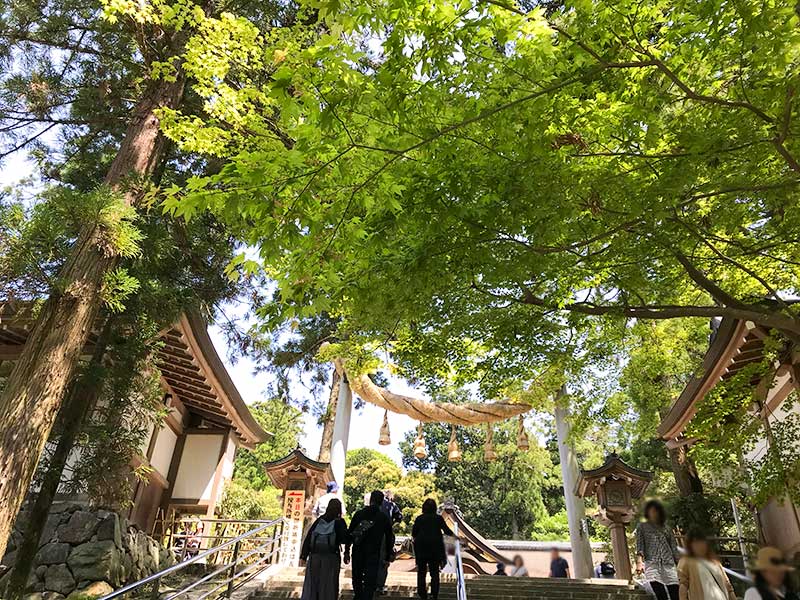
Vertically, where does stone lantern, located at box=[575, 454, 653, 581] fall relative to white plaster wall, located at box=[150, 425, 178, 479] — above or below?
below

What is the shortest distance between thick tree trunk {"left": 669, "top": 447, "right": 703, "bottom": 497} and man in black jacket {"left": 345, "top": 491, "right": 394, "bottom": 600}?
9149 millimetres

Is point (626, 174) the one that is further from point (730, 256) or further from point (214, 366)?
point (214, 366)

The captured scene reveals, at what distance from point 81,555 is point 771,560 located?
9948 mm

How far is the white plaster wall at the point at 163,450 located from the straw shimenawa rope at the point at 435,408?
464 cm

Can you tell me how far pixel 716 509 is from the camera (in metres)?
11.9

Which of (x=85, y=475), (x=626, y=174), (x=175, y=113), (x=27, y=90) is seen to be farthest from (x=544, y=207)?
(x=27, y=90)

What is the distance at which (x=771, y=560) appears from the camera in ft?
2.47

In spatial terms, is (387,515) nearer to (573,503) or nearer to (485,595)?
(485,595)

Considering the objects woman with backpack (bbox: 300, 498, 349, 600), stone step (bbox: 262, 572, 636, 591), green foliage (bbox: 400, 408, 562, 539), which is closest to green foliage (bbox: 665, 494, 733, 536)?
stone step (bbox: 262, 572, 636, 591)

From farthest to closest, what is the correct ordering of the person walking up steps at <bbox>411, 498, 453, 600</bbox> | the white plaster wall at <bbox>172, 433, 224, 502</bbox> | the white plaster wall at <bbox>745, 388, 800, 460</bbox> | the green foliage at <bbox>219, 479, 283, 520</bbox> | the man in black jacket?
the green foliage at <bbox>219, 479, 283, 520</bbox>
the white plaster wall at <bbox>172, 433, 224, 502</bbox>
the white plaster wall at <bbox>745, 388, 800, 460</bbox>
the person walking up steps at <bbox>411, 498, 453, 600</bbox>
the man in black jacket

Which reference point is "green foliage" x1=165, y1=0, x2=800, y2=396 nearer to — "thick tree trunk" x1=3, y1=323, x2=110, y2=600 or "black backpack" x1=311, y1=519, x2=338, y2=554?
"black backpack" x1=311, y1=519, x2=338, y2=554

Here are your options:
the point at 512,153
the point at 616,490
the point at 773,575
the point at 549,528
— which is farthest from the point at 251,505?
the point at 773,575

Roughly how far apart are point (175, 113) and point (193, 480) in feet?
33.8

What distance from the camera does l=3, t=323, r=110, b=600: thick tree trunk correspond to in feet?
21.6
